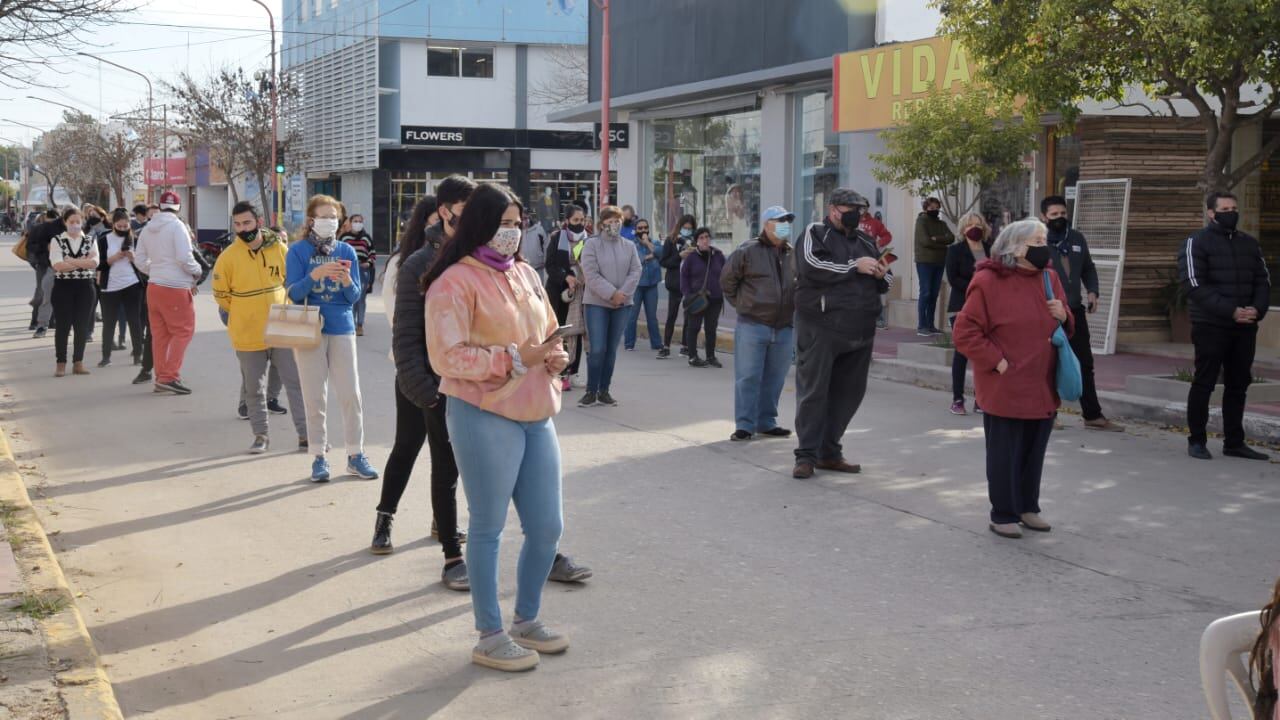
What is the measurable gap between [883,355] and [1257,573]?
9.86m

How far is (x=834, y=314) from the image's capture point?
9172 millimetres

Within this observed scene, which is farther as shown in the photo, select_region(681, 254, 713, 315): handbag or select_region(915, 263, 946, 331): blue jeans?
select_region(915, 263, 946, 331): blue jeans

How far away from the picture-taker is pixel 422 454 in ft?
33.4

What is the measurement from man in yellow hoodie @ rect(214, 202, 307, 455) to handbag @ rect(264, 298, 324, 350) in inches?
49.7

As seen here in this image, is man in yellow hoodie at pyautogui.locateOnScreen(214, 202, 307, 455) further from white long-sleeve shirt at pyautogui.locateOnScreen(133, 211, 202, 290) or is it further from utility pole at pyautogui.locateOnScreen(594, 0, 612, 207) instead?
utility pole at pyautogui.locateOnScreen(594, 0, 612, 207)

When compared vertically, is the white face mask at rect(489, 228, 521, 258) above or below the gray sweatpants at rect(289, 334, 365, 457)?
above

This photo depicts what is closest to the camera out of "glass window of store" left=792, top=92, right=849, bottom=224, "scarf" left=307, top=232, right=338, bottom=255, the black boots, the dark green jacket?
the black boots

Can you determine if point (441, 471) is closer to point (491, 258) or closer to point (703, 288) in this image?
point (491, 258)

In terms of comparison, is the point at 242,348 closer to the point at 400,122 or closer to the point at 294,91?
the point at 400,122

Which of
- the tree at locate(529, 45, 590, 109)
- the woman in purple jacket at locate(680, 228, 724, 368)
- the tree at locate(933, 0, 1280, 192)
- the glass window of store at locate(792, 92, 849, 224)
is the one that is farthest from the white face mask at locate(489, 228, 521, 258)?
the tree at locate(529, 45, 590, 109)

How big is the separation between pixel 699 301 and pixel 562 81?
1377 inches

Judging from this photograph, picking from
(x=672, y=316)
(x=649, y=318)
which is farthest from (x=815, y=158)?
(x=649, y=318)

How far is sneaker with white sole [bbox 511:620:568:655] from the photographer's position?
5.42m

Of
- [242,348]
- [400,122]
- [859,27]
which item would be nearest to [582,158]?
[400,122]
